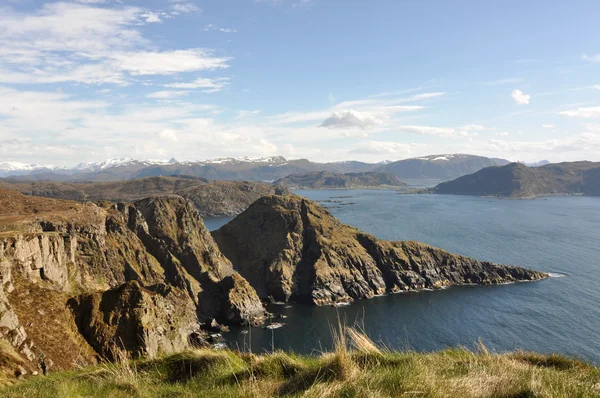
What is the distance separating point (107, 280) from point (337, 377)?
2996 inches

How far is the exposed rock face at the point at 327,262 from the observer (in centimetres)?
9856

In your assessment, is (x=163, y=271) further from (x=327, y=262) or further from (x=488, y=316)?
(x=488, y=316)

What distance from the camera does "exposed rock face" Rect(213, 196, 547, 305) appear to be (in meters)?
98.6

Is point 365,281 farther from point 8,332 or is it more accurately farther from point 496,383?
point 496,383

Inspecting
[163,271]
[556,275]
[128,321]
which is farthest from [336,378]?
[556,275]

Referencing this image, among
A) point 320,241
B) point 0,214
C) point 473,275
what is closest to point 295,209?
point 320,241

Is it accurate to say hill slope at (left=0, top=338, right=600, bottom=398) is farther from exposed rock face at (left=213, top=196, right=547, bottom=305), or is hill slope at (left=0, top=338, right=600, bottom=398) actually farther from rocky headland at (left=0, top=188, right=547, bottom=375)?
exposed rock face at (left=213, top=196, right=547, bottom=305)

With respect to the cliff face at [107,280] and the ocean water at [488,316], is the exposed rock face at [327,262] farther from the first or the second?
the cliff face at [107,280]

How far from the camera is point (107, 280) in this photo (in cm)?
7175

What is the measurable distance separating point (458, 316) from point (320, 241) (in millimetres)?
41622

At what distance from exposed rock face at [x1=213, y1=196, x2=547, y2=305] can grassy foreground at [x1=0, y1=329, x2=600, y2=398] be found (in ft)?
283

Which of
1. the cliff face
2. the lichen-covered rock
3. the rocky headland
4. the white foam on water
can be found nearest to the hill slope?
the rocky headland

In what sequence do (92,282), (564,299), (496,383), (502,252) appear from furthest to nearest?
(502,252) < (564,299) < (92,282) < (496,383)

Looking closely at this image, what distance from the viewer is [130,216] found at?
302ft
